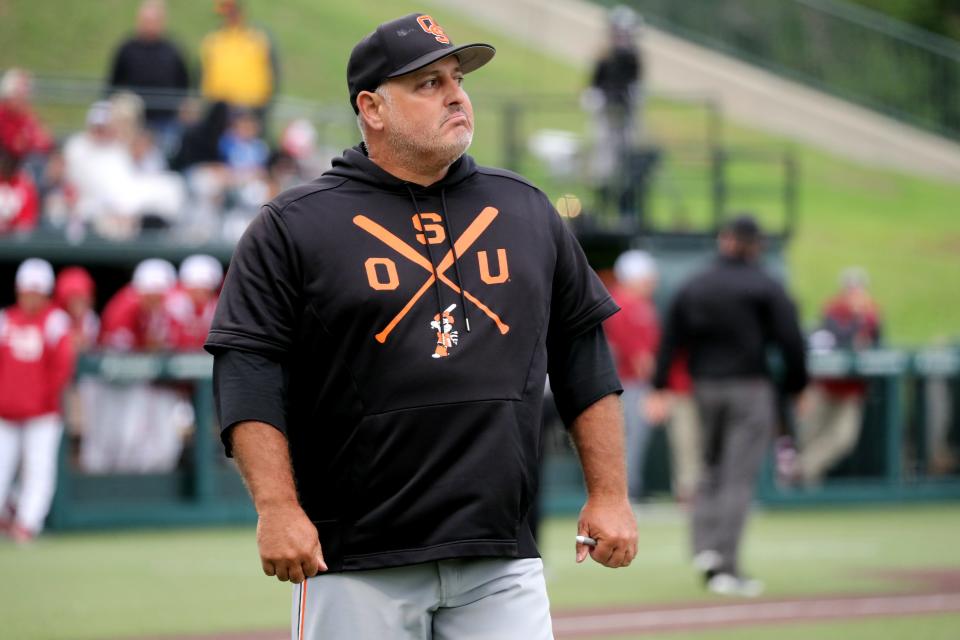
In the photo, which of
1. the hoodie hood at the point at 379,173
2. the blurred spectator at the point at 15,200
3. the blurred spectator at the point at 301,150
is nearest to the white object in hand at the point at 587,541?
the hoodie hood at the point at 379,173

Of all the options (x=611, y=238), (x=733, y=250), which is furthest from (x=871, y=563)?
(x=611, y=238)

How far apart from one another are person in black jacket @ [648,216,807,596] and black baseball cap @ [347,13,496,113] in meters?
6.37

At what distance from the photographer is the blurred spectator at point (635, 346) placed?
50.4 feet

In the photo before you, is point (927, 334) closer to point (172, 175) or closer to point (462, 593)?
point (172, 175)

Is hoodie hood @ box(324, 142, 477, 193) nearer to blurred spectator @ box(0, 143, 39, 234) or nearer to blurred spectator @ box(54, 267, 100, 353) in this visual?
blurred spectator @ box(54, 267, 100, 353)

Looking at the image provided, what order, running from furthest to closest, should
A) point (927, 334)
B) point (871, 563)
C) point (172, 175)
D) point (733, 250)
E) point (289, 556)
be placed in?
point (927, 334) → point (172, 175) → point (871, 563) → point (733, 250) → point (289, 556)

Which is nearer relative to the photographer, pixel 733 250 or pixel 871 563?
pixel 733 250

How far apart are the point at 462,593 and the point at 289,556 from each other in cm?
47

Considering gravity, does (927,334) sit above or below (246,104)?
below

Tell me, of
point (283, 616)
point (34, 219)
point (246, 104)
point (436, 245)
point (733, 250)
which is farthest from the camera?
point (246, 104)

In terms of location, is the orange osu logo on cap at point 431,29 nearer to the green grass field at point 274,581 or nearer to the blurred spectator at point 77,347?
the green grass field at point 274,581

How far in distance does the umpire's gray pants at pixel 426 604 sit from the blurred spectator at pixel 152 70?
14383mm

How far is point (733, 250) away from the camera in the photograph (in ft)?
35.3

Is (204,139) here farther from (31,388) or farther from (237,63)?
(31,388)
